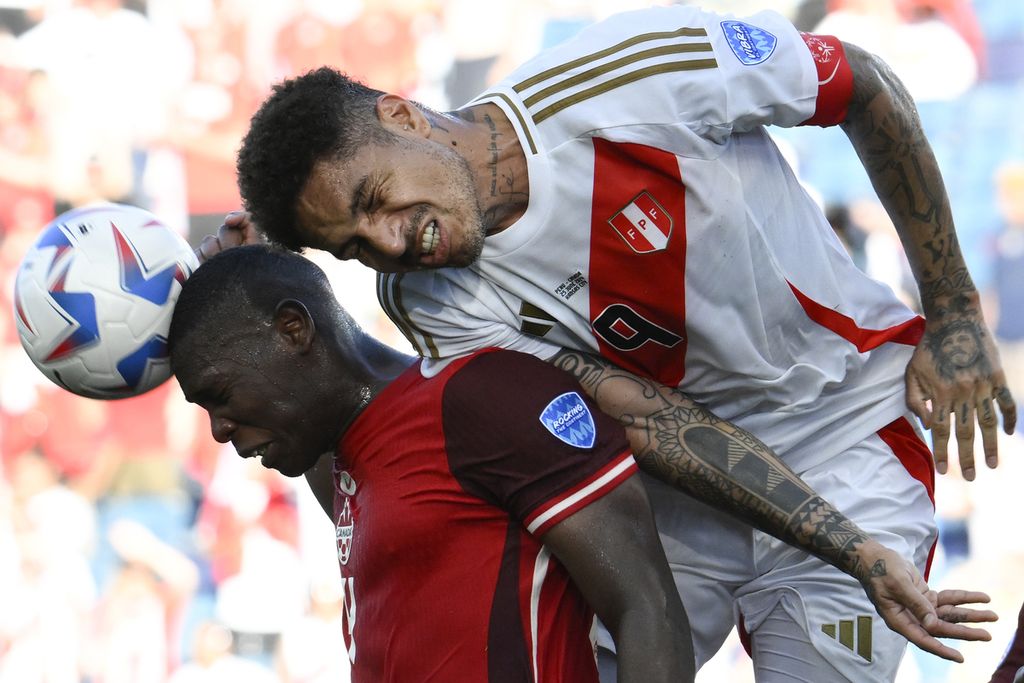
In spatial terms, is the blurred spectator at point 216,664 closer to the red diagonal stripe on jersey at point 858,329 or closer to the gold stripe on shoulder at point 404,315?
the gold stripe on shoulder at point 404,315

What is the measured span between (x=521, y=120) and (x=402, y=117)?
26cm

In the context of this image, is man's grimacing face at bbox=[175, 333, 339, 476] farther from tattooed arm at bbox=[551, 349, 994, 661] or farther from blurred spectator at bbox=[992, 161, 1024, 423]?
blurred spectator at bbox=[992, 161, 1024, 423]

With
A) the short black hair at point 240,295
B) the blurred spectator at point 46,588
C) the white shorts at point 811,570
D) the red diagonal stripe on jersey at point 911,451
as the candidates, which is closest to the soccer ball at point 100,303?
the short black hair at point 240,295

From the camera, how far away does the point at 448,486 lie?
276cm

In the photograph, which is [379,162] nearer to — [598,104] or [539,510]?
[598,104]

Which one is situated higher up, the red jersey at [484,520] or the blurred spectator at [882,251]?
the red jersey at [484,520]

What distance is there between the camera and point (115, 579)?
6.99 metres

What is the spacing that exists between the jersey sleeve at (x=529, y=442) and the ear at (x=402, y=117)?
0.53 meters

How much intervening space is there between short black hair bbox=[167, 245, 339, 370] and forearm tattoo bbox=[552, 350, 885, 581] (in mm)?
616

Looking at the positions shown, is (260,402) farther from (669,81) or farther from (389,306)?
(669,81)

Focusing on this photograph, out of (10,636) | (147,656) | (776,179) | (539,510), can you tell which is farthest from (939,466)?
(10,636)

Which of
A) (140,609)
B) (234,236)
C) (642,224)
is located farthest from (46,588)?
(642,224)

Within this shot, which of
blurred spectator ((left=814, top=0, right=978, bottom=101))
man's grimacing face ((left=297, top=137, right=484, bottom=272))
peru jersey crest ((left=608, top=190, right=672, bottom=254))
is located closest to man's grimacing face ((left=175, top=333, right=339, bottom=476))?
man's grimacing face ((left=297, top=137, right=484, bottom=272))

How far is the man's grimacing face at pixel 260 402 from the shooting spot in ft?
9.50
